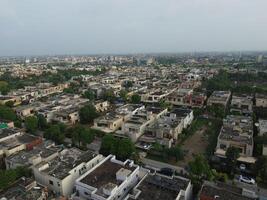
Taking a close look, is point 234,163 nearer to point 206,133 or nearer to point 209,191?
point 209,191

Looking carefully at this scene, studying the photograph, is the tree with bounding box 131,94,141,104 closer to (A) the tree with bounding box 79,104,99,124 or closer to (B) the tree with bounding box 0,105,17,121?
(A) the tree with bounding box 79,104,99,124

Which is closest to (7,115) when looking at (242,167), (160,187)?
(160,187)

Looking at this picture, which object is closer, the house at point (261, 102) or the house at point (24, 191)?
the house at point (24, 191)

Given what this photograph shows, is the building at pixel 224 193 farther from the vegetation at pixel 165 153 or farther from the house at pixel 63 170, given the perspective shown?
the house at pixel 63 170

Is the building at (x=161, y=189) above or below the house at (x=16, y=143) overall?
above

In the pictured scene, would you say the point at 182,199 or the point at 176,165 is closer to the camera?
the point at 182,199

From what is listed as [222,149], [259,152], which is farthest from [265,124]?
[222,149]

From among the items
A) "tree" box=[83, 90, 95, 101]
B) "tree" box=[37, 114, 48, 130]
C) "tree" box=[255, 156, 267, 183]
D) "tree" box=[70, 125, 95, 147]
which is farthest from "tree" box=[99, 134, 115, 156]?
"tree" box=[83, 90, 95, 101]

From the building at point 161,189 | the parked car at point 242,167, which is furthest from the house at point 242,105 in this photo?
the building at point 161,189
